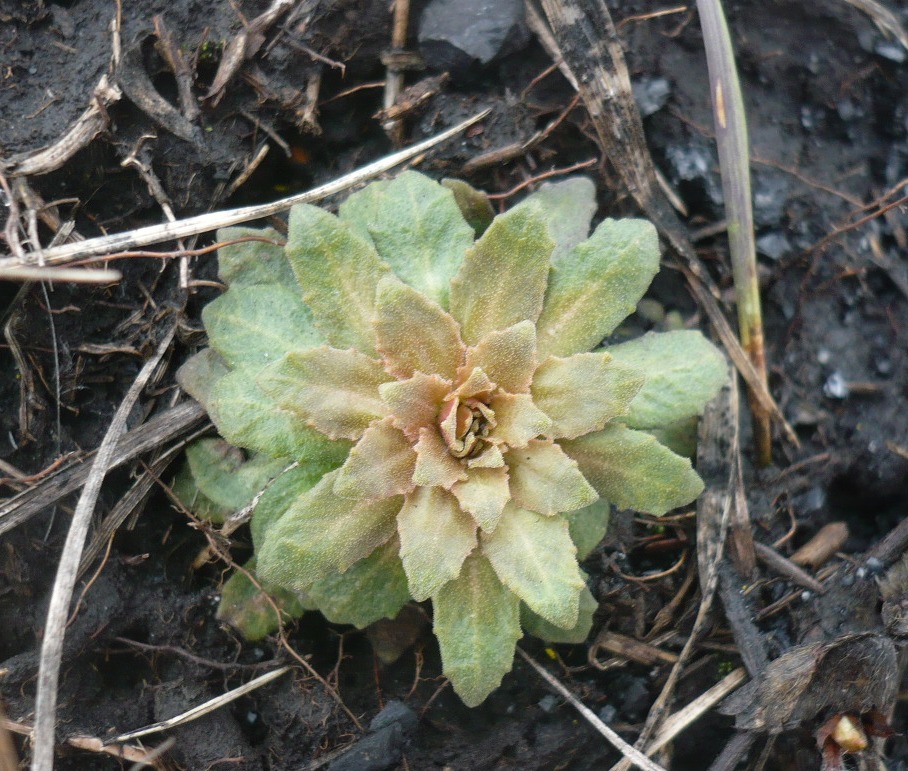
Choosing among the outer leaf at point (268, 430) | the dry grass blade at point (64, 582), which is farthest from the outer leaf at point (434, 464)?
the dry grass blade at point (64, 582)

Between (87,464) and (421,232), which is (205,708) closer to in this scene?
(87,464)

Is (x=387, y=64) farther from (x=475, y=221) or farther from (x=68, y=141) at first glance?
(x=68, y=141)

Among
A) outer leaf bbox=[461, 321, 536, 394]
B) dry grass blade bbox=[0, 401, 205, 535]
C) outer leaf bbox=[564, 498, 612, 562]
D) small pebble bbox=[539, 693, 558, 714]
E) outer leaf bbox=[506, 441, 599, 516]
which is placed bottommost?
small pebble bbox=[539, 693, 558, 714]

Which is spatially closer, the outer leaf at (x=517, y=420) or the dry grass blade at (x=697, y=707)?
the outer leaf at (x=517, y=420)

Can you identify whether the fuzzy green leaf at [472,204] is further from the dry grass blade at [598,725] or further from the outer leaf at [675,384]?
the dry grass blade at [598,725]

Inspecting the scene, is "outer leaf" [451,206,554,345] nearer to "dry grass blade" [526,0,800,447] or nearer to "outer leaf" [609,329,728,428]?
"outer leaf" [609,329,728,428]

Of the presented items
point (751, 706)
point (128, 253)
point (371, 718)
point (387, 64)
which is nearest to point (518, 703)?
point (371, 718)

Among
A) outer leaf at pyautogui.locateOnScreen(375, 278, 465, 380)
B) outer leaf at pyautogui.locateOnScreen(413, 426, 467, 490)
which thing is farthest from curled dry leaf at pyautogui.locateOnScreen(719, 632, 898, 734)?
outer leaf at pyautogui.locateOnScreen(375, 278, 465, 380)
